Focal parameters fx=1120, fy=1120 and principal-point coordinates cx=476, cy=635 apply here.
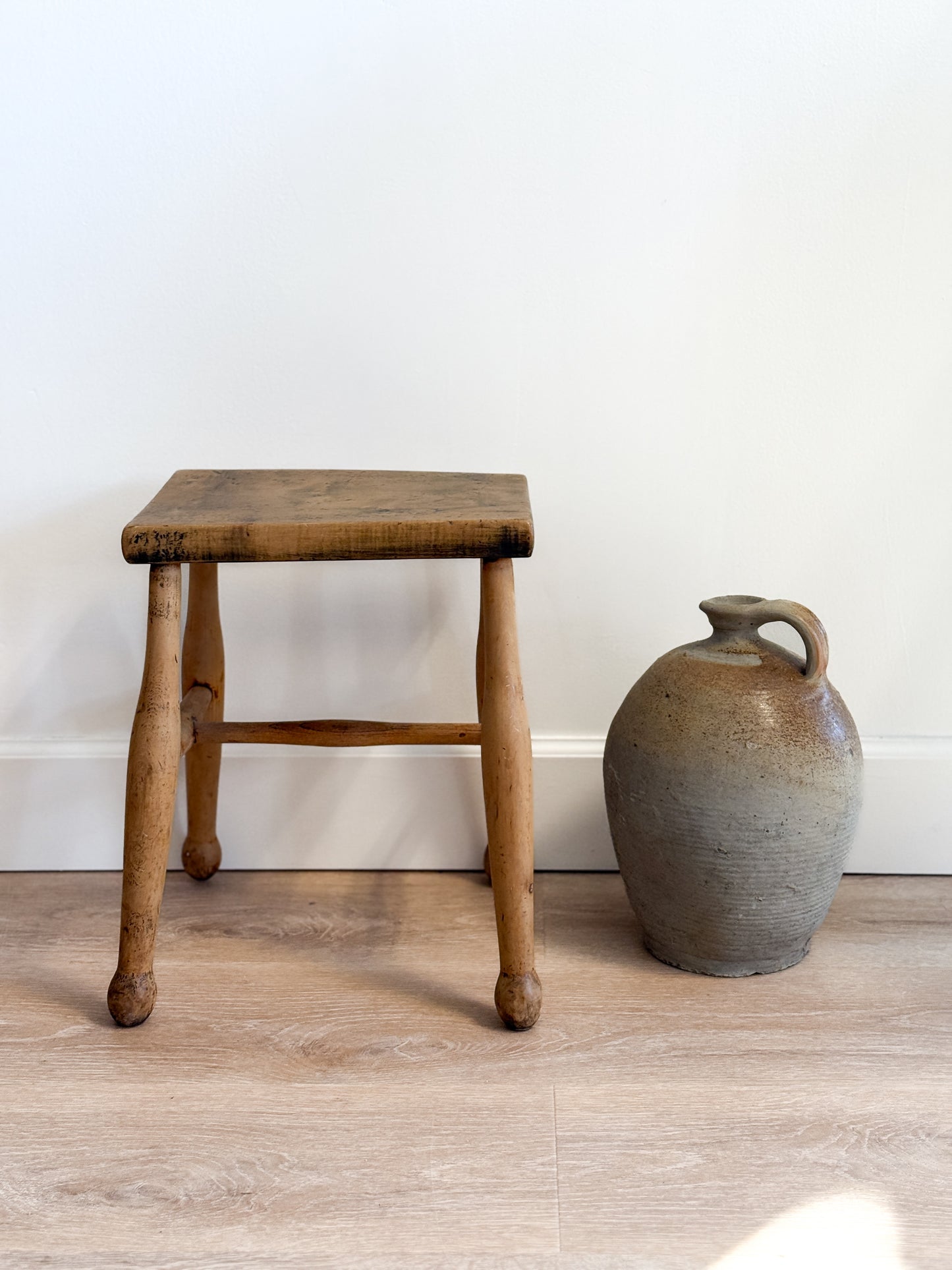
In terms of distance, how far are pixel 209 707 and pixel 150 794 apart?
271 millimetres

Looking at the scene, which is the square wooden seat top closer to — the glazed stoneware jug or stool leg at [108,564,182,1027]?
stool leg at [108,564,182,1027]

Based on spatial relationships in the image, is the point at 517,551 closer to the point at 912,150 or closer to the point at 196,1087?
the point at 196,1087

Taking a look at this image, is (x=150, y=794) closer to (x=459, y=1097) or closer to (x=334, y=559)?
(x=334, y=559)

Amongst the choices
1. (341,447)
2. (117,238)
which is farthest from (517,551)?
(117,238)

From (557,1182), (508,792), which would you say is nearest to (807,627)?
(508,792)

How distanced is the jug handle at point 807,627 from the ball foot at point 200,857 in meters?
0.72

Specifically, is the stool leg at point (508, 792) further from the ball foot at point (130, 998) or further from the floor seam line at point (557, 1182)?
the ball foot at point (130, 998)

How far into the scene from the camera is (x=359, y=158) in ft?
4.22

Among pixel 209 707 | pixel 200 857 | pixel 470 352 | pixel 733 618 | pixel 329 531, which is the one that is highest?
pixel 470 352

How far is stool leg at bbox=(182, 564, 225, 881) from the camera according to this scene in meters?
1.29

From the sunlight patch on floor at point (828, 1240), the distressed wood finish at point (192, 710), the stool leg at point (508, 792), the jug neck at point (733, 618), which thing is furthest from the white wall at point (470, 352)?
the sunlight patch on floor at point (828, 1240)

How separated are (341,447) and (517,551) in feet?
1.38

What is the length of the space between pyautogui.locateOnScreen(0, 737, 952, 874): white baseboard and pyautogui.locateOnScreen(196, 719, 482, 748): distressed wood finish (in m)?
0.22

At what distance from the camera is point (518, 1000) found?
1054mm
